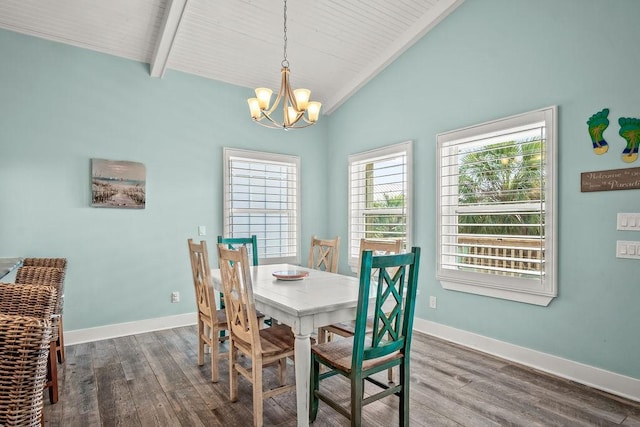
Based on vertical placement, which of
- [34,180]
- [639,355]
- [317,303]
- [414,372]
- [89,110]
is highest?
[89,110]

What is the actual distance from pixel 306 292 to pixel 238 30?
2.83 meters

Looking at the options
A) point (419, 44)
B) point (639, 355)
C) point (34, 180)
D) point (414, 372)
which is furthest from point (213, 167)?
point (639, 355)

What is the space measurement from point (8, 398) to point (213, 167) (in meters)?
3.75

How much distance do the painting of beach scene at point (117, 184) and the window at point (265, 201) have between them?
949 millimetres

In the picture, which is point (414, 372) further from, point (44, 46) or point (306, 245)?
point (44, 46)

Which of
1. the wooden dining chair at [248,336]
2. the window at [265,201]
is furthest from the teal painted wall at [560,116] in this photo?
the wooden dining chair at [248,336]

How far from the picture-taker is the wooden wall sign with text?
256 centimetres

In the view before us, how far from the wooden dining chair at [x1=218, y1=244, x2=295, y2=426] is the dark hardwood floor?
8.2 inches

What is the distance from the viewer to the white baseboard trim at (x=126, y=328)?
3.70 metres

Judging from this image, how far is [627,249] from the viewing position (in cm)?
260

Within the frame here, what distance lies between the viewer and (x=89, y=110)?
12.4 ft

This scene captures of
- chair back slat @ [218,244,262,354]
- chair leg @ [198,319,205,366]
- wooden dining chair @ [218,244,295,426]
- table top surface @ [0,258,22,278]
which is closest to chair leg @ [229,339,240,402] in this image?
wooden dining chair @ [218,244,295,426]

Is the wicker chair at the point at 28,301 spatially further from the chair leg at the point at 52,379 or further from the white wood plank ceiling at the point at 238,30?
the white wood plank ceiling at the point at 238,30

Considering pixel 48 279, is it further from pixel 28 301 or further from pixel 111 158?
pixel 111 158
